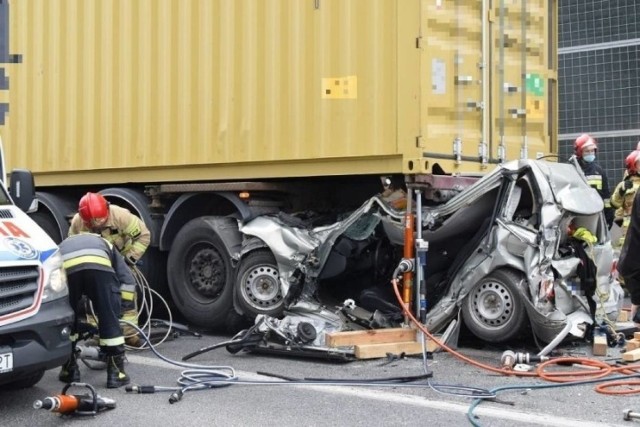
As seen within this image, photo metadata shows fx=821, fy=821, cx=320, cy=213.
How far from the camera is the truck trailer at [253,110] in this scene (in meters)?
7.17

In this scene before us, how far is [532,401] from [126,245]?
4027 millimetres

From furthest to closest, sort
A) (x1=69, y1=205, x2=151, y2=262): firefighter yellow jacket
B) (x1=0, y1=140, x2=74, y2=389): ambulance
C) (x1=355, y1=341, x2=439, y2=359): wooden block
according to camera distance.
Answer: (x1=69, y1=205, x2=151, y2=262): firefighter yellow jacket → (x1=355, y1=341, x2=439, y2=359): wooden block → (x1=0, y1=140, x2=74, y2=389): ambulance

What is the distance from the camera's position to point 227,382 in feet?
19.5

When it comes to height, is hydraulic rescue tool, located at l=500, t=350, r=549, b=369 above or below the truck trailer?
below

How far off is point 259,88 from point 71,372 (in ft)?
10.8

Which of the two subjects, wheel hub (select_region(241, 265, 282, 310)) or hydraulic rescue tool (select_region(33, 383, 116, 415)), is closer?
hydraulic rescue tool (select_region(33, 383, 116, 415))

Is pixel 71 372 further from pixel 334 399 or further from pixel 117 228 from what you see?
pixel 334 399

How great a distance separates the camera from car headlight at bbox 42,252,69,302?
17.5 ft

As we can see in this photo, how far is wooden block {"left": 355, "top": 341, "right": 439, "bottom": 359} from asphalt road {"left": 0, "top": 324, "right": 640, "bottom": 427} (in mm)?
72

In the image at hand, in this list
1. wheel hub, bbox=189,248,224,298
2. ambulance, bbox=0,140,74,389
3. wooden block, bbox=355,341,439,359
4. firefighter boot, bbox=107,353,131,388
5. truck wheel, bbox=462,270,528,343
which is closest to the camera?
ambulance, bbox=0,140,74,389

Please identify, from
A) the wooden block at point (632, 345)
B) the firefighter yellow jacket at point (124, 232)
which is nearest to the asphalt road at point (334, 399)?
the wooden block at point (632, 345)

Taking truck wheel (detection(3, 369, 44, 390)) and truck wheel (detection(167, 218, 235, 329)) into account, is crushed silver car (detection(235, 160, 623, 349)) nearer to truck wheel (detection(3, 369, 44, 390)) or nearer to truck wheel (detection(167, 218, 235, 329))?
truck wheel (detection(167, 218, 235, 329))

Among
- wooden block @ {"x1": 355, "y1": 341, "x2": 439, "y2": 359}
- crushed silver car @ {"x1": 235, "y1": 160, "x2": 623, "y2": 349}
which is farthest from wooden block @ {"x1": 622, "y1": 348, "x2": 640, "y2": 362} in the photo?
wooden block @ {"x1": 355, "y1": 341, "x2": 439, "y2": 359}

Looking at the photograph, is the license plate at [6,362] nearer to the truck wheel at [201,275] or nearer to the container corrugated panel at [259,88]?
the truck wheel at [201,275]
